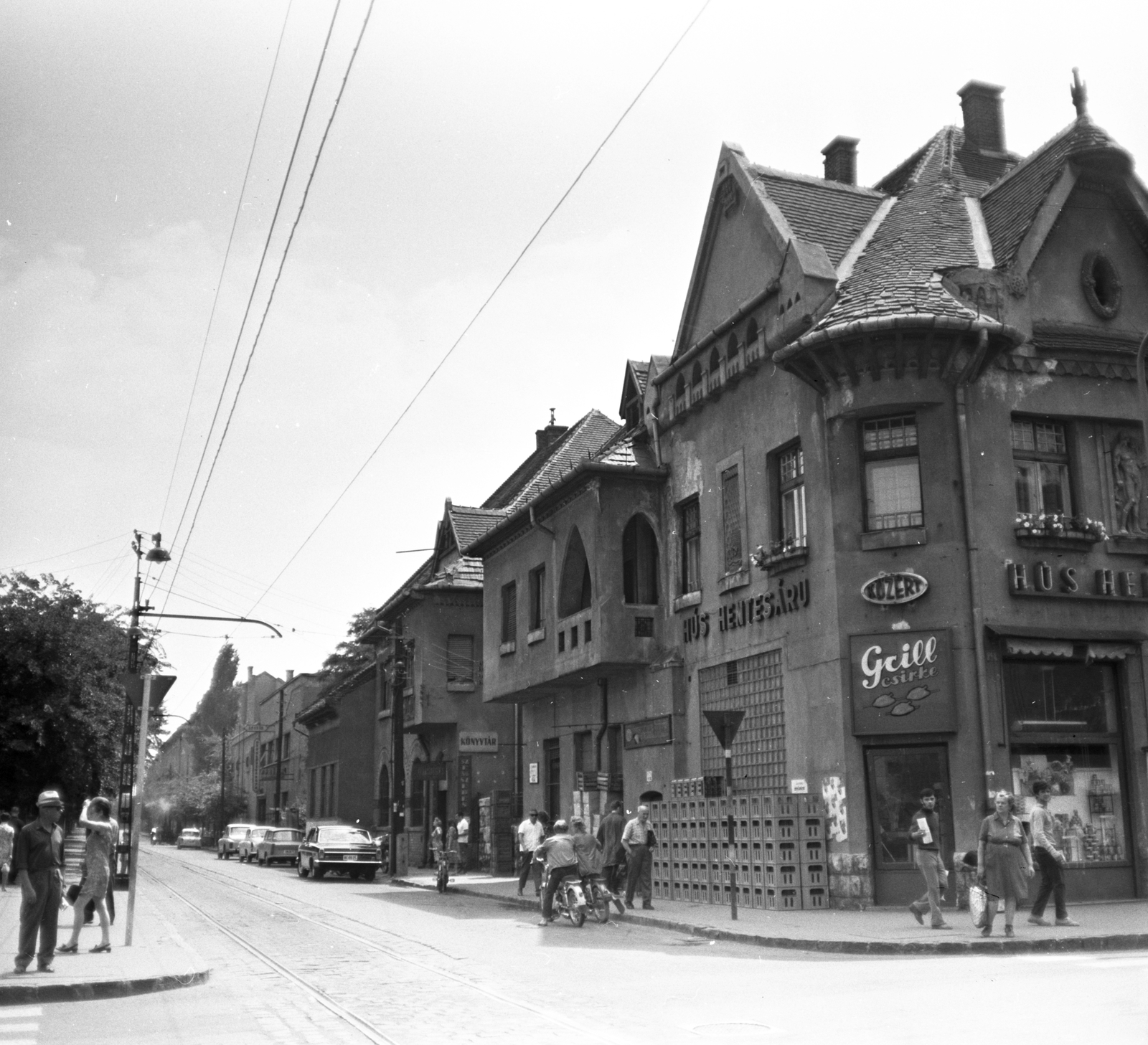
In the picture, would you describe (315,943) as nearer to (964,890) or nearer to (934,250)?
(964,890)

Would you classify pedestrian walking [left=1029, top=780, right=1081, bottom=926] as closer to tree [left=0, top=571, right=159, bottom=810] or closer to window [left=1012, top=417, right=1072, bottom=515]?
window [left=1012, top=417, right=1072, bottom=515]

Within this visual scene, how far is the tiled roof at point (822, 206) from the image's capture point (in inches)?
957

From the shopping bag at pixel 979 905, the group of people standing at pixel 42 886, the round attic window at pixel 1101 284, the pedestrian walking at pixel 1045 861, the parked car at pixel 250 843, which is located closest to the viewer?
the group of people standing at pixel 42 886

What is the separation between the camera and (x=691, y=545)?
2698 centimetres

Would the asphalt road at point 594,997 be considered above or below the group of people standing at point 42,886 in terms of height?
below

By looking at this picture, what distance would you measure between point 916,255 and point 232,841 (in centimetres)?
4985

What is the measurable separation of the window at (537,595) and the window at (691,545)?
6507mm

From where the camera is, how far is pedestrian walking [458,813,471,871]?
35094 mm

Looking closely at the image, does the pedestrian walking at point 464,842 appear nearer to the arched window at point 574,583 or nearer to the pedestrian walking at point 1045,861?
the arched window at point 574,583

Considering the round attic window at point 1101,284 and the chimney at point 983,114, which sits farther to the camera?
the chimney at point 983,114

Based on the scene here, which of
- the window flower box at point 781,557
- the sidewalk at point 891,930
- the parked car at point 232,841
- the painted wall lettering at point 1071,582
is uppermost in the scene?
the window flower box at point 781,557

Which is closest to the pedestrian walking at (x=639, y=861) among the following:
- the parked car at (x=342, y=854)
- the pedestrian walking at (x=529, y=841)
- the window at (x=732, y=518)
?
the pedestrian walking at (x=529, y=841)

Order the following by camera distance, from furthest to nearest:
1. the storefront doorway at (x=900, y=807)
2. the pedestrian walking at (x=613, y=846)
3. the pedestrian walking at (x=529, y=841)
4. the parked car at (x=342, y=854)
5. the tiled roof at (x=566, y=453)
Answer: the parked car at (x=342, y=854)
the tiled roof at (x=566, y=453)
the pedestrian walking at (x=529, y=841)
the pedestrian walking at (x=613, y=846)
the storefront doorway at (x=900, y=807)

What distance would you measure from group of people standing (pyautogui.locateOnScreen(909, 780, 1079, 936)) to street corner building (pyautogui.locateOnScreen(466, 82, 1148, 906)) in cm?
258
